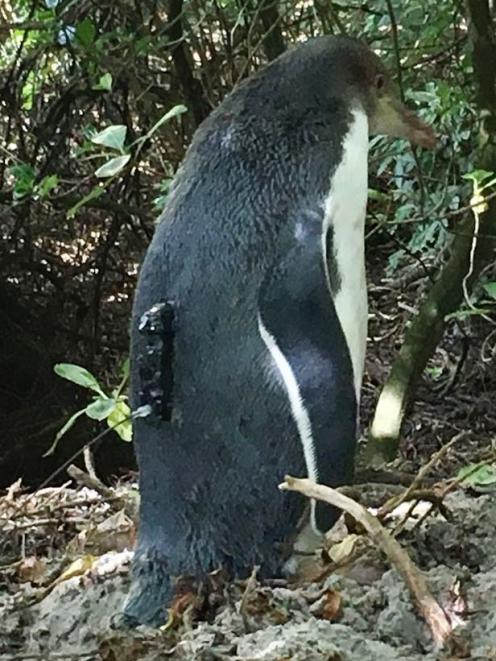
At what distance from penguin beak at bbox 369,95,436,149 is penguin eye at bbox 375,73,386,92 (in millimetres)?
15

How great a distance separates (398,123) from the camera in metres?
1.73

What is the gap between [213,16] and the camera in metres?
2.67

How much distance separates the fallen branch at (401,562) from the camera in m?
1.08

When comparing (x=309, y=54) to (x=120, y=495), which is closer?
(x=309, y=54)

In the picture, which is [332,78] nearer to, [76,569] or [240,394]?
[240,394]

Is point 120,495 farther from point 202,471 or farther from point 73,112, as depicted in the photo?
point 73,112

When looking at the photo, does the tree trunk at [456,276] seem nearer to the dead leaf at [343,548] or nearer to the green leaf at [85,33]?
the green leaf at [85,33]

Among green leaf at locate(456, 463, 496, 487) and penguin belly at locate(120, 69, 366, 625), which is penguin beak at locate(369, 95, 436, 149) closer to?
penguin belly at locate(120, 69, 366, 625)

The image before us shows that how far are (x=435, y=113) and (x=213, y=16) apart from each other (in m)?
0.55

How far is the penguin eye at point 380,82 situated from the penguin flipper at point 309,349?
1.19ft

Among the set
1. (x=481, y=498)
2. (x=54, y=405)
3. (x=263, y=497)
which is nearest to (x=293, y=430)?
(x=263, y=497)

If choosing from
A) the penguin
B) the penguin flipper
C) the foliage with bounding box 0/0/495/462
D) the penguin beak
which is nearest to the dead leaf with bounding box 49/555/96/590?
the penguin

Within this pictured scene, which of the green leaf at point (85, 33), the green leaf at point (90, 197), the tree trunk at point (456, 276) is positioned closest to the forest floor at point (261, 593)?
the tree trunk at point (456, 276)

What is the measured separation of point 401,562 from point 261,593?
16 centimetres
